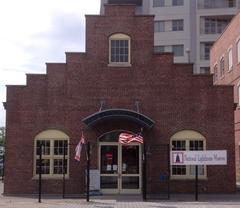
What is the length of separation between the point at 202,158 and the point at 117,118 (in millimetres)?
5439

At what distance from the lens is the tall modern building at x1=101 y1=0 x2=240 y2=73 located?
81.1 meters

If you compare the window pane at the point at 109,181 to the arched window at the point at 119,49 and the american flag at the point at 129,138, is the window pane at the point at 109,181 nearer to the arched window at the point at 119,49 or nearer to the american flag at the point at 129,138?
the american flag at the point at 129,138

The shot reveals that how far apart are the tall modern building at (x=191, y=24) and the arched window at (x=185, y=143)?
171 feet

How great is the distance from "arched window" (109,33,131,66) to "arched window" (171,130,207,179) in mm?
4944

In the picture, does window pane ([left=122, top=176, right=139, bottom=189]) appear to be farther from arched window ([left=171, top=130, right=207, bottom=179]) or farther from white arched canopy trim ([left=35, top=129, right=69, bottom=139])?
white arched canopy trim ([left=35, top=129, right=69, bottom=139])

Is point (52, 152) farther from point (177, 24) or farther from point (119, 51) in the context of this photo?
point (177, 24)

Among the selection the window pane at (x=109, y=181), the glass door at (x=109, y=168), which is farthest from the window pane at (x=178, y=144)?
the window pane at (x=109, y=181)

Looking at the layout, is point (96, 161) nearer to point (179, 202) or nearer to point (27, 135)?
point (27, 135)

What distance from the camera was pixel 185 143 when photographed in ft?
95.2

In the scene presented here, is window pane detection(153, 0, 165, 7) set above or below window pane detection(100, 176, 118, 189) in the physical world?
above

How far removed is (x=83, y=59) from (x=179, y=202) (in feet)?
32.5

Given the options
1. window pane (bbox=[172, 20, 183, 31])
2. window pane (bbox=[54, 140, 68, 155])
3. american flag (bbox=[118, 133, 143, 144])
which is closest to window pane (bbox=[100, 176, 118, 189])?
window pane (bbox=[54, 140, 68, 155])

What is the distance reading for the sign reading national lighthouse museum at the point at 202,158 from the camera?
81.3 ft

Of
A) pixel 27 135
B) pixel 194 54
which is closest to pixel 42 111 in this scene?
pixel 27 135
